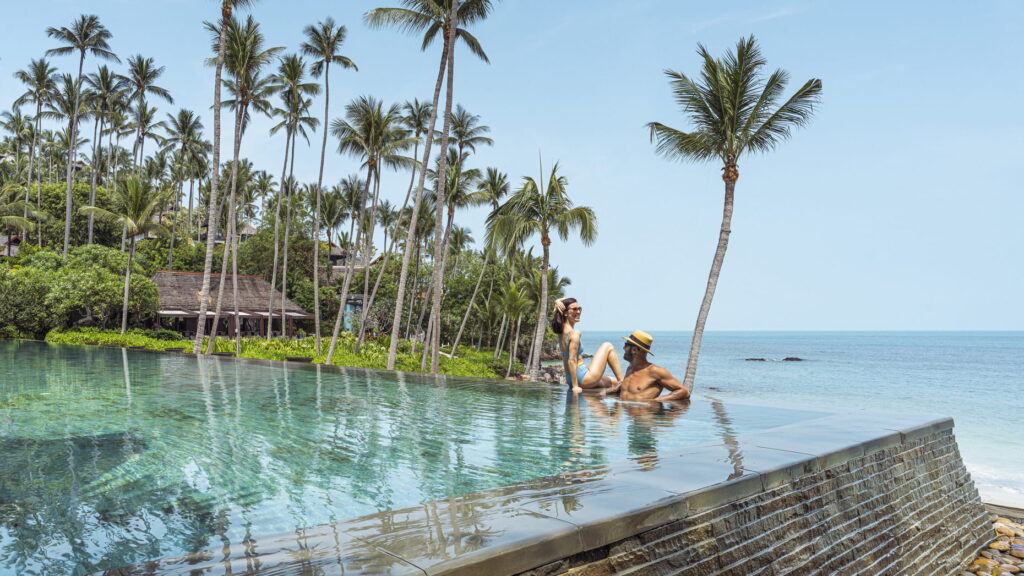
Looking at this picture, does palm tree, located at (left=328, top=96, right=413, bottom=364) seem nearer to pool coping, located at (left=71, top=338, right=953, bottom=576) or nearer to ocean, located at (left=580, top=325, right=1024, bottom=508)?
ocean, located at (left=580, top=325, right=1024, bottom=508)

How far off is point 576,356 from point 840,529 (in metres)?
4.31

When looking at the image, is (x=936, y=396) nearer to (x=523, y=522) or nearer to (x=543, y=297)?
(x=543, y=297)

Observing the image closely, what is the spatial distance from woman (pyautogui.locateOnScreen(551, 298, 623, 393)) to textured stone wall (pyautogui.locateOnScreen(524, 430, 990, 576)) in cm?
339

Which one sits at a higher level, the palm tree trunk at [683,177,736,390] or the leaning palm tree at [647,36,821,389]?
the leaning palm tree at [647,36,821,389]

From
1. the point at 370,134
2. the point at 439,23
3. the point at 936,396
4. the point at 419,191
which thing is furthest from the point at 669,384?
the point at 936,396

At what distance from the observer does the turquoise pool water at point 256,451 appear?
3084 millimetres

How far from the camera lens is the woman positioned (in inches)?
295

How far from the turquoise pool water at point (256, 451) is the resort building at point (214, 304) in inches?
1052

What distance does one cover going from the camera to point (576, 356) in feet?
26.6

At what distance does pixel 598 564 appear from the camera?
8.35ft

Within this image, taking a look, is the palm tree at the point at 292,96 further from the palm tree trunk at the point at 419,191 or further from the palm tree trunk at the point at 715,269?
the palm tree trunk at the point at 715,269

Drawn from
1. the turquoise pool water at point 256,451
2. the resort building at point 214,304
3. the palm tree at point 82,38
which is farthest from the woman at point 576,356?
the palm tree at point 82,38

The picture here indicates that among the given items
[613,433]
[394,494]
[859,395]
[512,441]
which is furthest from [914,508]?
[859,395]

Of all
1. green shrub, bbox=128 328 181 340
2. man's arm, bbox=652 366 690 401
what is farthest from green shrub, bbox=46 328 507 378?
man's arm, bbox=652 366 690 401
